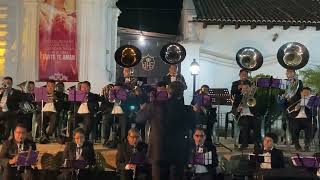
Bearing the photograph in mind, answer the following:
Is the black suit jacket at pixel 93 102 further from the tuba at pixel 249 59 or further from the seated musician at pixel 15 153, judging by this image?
the tuba at pixel 249 59

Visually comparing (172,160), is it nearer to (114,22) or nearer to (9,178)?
(9,178)

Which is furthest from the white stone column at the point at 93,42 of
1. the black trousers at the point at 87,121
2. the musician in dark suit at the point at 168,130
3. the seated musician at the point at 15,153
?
A: the musician in dark suit at the point at 168,130

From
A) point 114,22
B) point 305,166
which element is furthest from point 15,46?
point 305,166

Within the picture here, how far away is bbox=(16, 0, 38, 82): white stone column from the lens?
679 inches

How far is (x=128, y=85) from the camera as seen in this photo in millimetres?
13531

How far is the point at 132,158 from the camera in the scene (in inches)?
453

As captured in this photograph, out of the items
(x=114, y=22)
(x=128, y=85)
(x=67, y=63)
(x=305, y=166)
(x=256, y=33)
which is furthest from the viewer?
(x=256, y=33)

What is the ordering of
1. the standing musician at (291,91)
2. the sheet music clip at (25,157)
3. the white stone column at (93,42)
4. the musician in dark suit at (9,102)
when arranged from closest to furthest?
the sheet music clip at (25,157), the standing musician at (291,91), the musician in dark suit at (9,102), the white stone column at (93,42)

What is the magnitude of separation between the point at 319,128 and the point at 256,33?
9.09 metres

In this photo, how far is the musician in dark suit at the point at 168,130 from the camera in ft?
32.4

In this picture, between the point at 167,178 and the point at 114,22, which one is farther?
the point at 114,22

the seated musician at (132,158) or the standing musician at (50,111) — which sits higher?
the standing musician at (50,111)

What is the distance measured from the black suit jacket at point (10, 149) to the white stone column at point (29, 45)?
5.69m

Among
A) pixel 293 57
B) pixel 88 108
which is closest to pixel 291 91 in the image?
pixel 293 57
